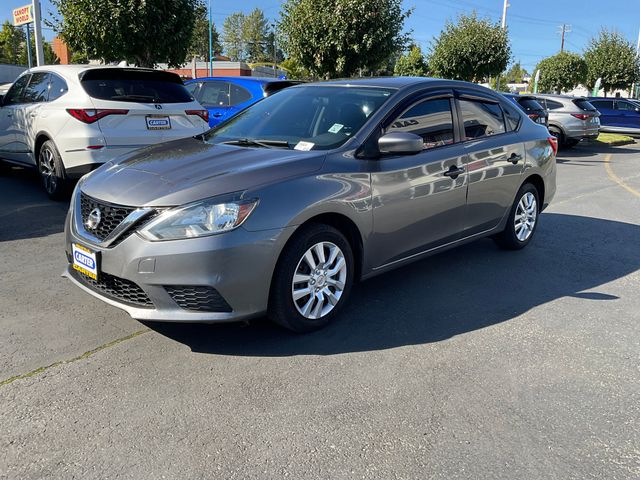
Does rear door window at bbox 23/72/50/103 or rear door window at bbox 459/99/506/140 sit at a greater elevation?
rear door window at bbox 23/72/50/103

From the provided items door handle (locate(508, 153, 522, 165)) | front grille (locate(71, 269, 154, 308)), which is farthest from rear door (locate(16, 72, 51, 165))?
door handle (locate(508, 153, 522, 165))

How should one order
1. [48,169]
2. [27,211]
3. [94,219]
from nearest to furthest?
[94,219] → [27,211] → [48,169]

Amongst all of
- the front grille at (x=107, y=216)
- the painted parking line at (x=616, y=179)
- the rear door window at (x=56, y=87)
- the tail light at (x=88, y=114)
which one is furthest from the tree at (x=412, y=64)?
the front grille at (x=107, y=216)

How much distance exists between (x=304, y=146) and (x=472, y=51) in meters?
20.2

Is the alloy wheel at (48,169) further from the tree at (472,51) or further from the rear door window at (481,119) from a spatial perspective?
the tree at (472,51)

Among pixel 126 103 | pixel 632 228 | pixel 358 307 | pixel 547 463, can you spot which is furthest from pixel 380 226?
pixel 632 228

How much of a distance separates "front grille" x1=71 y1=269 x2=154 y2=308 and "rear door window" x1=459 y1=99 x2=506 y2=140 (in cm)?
294

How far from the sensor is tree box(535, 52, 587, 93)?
3506cm

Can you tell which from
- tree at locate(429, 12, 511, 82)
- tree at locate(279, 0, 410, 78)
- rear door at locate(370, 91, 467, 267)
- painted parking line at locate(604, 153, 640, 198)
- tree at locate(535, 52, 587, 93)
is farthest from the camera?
tree at locate(535, 52, 587, 93)

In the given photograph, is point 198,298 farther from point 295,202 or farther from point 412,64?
point 412,64

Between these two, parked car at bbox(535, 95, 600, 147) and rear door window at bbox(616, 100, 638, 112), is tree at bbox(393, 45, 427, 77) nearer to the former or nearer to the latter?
rear door window at bbox(616, 100, 638, 112)

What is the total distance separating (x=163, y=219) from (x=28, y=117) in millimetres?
5307

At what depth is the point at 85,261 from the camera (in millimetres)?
3441

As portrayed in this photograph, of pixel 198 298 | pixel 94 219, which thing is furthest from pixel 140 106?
pixel 198 298
